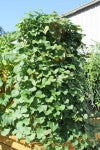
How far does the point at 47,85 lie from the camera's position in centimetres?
355

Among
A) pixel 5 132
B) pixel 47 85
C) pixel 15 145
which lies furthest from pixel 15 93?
pixel 15 145

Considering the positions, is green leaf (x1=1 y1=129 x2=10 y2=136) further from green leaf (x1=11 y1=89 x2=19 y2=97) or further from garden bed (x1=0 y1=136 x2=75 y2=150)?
green leaf (x1=11 y1=89 x2=19 y2=97)

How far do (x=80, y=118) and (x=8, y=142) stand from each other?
1.11 metres

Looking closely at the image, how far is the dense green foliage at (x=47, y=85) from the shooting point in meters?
3.54

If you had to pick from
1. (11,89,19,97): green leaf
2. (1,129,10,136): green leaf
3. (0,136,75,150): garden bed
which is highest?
(11,89,19,97): green leaf

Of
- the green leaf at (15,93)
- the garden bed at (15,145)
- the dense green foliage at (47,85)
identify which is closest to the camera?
the dense green foliage at (47,85)

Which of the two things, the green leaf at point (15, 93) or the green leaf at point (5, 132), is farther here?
the green leaf at point (5, 132)

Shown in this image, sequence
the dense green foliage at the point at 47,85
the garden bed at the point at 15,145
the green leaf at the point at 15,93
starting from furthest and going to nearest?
the garden bed at the point at 15,145 < the green leaf at the point at 15,93 < the dense green foliage at the point at 47,85

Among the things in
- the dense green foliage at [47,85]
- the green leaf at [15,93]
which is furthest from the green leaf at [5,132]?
the green leaf at [15,93]

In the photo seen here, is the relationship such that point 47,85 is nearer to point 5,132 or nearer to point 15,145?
point 5,132

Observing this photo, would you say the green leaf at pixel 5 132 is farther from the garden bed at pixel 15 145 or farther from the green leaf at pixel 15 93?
the green leaf at pixel 15 93

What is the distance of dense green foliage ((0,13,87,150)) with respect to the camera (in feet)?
11.6

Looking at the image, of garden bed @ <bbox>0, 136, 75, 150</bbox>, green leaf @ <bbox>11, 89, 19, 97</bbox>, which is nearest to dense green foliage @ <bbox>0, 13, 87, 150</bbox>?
green leaf @ <bbox>11, 89, 19, 97</bbox>

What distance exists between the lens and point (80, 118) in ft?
11.8
